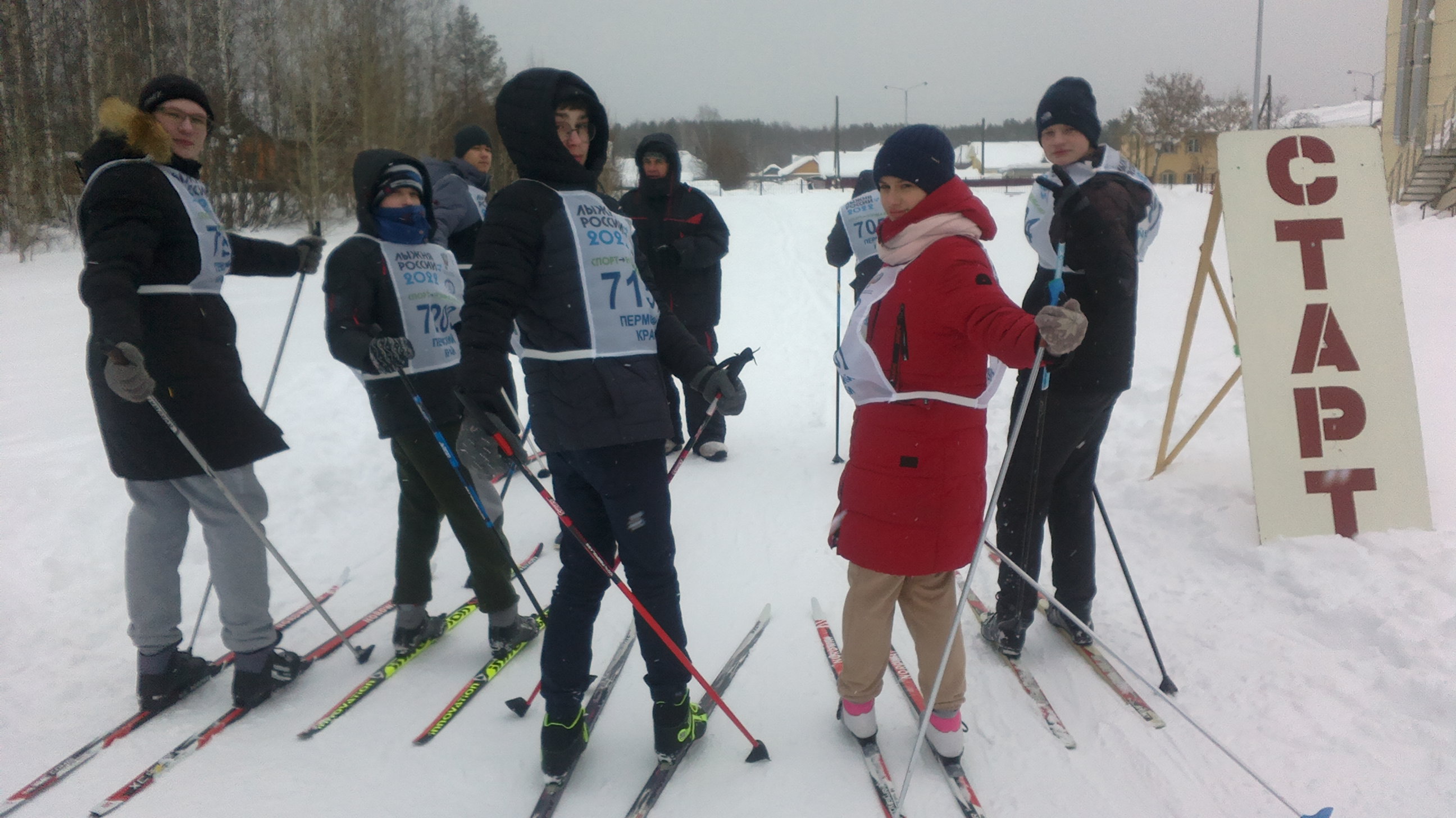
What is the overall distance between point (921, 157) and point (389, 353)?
1975 mm

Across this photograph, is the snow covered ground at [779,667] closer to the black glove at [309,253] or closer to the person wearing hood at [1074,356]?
Result: the person wearing hood at [1074,356]

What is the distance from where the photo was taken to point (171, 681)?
107 inches

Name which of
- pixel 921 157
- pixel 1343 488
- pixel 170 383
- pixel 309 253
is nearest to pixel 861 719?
pixel 921 157

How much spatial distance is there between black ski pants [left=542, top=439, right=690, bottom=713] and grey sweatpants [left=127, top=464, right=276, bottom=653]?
4.26ft

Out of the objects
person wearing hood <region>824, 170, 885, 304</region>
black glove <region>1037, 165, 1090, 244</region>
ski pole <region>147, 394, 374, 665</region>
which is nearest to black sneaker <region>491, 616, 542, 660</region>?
ski pole <region>147, 394, 374, 665</region>

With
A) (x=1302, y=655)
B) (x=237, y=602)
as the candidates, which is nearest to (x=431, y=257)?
(x=237, y=602)

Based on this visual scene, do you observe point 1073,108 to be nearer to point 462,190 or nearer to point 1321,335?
point 1321,335

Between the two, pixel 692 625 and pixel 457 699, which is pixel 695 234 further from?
pixel 457 699

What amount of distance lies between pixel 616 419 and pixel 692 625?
1.49 metres

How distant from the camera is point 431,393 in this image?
2.97m

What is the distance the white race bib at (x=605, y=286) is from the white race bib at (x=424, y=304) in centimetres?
102

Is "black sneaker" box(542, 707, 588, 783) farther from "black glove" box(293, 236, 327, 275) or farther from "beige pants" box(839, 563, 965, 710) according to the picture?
"black glove" box(293, 236, 327, 275)

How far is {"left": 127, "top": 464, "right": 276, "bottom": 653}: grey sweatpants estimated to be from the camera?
103 inches

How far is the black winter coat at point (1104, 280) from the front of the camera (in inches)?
94.7
